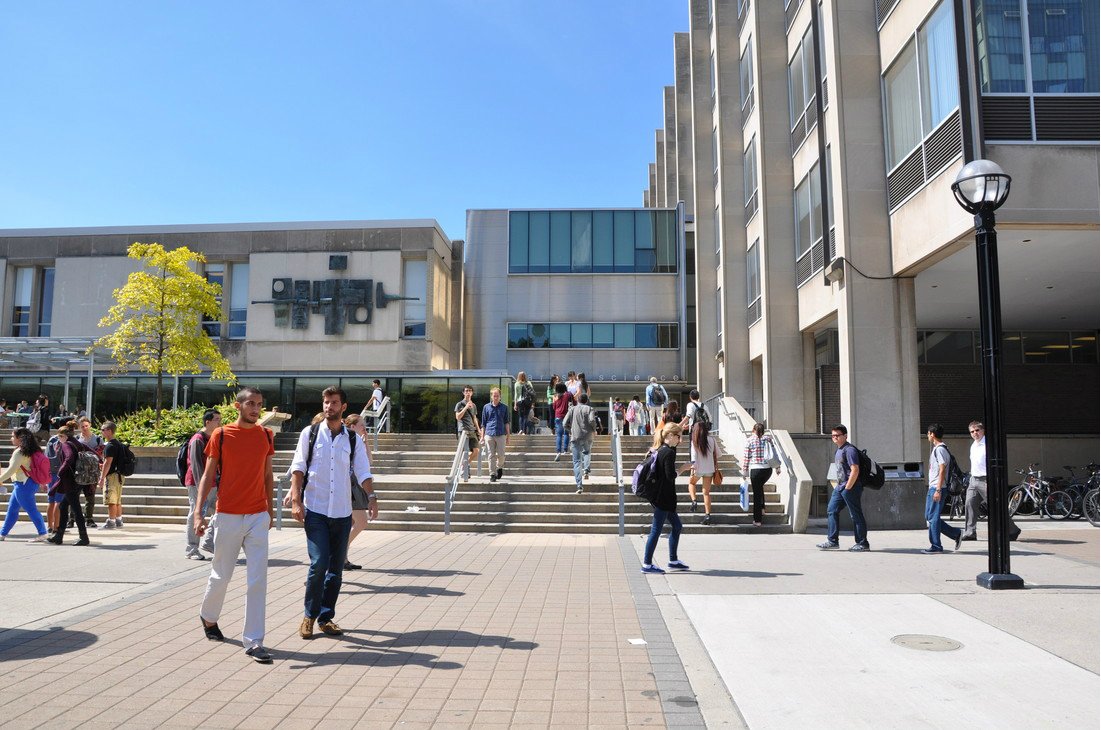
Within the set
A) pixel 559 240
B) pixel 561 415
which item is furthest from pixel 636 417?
pixel 559 240

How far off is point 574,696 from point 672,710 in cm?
60

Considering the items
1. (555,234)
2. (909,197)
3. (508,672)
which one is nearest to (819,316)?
(909,197)

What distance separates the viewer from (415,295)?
35.6 m

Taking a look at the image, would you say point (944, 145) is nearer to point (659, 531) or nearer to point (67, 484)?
point (659, 531)

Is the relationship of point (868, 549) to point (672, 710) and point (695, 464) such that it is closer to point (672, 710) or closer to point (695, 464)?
point (695, 464)

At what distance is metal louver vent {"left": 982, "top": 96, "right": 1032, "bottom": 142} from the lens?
13039 millimetres

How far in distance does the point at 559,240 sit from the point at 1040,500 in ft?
84.8

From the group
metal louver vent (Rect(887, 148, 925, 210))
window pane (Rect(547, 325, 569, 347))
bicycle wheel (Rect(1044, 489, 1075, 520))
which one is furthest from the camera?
window pane (Rect(547, 325, 569, 347))

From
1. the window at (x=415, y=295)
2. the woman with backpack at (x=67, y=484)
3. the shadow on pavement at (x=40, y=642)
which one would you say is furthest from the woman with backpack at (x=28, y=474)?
the window at (x=415, y=295)

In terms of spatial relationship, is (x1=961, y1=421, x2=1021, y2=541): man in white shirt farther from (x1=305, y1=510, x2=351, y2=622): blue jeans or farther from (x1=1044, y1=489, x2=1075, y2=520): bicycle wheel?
(x1=305, y1=510, x2=351, y2=622): blue jeans

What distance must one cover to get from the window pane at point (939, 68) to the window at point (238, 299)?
29816 millimetres

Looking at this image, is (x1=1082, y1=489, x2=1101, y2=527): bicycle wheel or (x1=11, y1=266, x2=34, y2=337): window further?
(x1=11, y1=266, x2=34, y2=337): window

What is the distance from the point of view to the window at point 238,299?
3638 centimetres

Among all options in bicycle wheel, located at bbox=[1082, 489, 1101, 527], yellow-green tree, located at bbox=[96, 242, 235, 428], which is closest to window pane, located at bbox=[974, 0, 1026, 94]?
bicycle wheel, located at bbox=[1082, 489, 1101, 527]
